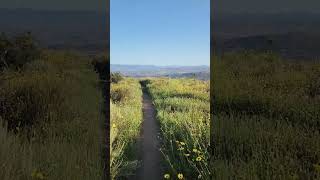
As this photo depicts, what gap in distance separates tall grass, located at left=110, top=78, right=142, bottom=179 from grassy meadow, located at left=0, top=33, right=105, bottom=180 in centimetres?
13

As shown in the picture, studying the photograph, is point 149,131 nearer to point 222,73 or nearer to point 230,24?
point 222,73

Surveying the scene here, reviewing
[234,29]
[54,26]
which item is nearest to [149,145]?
[234,29]

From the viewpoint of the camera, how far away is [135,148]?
4754 mm

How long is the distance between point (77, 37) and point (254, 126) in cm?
174

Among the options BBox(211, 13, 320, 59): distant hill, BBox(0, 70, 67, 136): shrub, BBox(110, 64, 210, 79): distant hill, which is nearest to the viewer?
BBox(110, 64, 210, 79): distant hill

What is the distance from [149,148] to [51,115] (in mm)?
909

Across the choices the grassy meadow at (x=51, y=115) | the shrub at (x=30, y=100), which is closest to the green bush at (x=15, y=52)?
the grassy meadow at (x=51, y=115)

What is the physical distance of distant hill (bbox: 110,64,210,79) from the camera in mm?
4746

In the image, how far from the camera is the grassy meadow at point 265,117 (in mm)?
4621

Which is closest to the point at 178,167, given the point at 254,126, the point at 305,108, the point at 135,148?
the point at 135,148

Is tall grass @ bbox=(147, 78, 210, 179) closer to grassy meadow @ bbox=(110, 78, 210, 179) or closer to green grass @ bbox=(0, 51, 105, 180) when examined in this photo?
grassy meadow @ bbox=(110, 78, 210, 179)

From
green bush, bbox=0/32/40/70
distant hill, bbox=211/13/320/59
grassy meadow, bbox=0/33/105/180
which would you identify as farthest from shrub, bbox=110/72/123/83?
distant hill, bbox=211/13/320/59

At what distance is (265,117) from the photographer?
4910 millimetres

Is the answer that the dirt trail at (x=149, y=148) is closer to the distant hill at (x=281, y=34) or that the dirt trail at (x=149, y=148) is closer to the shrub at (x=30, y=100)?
the shrub at (x=30, y=100)
